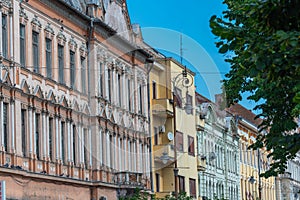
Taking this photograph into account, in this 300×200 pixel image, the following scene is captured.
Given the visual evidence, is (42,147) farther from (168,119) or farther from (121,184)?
(168,119)

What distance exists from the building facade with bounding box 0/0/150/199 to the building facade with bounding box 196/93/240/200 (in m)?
12.0

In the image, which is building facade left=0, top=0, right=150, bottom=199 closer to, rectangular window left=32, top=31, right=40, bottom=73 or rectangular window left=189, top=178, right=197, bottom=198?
rectangular window left=32, top=31, right=40, bottom=73

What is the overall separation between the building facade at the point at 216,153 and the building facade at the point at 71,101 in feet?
39.5

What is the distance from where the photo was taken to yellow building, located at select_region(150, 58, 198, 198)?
5362 centimetres

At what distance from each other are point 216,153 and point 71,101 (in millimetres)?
31018

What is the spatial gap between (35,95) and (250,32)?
2349cm

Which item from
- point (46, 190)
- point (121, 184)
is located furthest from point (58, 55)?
point (121, 184)

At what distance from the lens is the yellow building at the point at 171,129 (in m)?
53.6

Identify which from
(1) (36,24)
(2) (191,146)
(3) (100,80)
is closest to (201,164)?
(2) (191,146)

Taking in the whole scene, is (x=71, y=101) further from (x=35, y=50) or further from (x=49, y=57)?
(x=35, y=50)

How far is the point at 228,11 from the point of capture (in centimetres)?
2667

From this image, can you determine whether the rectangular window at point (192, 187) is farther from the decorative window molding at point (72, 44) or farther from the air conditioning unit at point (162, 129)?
the decorative window molding at point (72, 44)

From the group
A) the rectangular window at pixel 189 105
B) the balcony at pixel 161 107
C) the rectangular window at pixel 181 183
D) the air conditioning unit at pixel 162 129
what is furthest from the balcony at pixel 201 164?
the balcony at pixel 161 107

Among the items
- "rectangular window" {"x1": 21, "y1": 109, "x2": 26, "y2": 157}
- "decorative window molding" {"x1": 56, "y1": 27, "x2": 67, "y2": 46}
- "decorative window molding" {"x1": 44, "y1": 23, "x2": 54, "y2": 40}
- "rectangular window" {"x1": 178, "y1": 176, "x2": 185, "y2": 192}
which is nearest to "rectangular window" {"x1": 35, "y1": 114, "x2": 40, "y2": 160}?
"rectangular window" {"x1": 21, "y1": 109, "x2": 26, "y2": 157}
